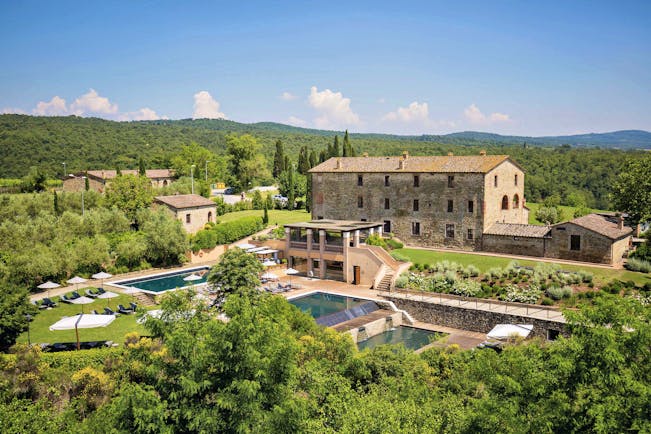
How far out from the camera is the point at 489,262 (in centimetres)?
3716

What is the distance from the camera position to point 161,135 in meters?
135

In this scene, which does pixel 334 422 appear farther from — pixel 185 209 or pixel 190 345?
pixel 185 209

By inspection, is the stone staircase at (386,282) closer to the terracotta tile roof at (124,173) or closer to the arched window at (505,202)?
the arched window at (505,202)

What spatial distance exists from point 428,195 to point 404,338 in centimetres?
1660

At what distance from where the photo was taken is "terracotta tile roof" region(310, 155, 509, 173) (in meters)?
41.5

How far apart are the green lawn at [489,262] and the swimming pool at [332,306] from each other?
26.1ft

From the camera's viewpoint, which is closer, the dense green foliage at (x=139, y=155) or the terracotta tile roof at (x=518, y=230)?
the terracotta tile roof at (x=518, y=230)

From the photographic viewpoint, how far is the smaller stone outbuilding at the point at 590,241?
3509cm

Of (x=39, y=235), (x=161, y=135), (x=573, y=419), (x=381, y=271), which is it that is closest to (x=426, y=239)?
(x=381, y=271)

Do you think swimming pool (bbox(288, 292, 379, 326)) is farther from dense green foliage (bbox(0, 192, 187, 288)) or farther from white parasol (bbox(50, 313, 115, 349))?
dense green foliage (bbox(0, 192, 187, 288))

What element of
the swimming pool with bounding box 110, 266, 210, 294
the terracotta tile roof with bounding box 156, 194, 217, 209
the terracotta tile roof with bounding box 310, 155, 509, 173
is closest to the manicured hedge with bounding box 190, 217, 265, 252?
the terracotta tile roof with bounding box 156, 194, 217, 209

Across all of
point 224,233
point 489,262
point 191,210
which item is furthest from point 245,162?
point 489,262

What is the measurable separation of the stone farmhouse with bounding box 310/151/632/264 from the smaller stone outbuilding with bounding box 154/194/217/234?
9.76 metres

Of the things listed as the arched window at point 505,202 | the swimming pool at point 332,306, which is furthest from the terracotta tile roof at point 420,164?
the swimming pool at point 332,306
